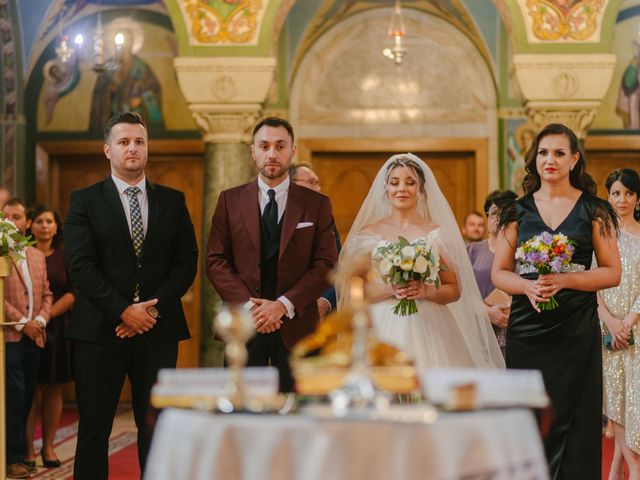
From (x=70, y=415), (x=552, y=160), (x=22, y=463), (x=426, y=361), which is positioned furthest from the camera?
(x=70, y=415)

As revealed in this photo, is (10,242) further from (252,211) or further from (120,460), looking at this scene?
(120,460)

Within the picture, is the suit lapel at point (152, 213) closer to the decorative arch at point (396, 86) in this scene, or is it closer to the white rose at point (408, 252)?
the white rose at point (408, 252)

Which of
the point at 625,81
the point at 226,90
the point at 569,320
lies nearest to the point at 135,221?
the point at 569,320

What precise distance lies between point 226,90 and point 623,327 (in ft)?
15.0

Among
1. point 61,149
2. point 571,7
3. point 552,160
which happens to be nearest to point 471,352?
point 552,160

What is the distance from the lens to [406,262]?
19.4ft

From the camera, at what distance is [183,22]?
10.1 metres

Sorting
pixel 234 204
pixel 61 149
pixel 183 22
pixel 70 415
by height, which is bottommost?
pixel 70 415

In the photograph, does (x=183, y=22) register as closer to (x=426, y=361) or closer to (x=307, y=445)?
(x=426, y=361)

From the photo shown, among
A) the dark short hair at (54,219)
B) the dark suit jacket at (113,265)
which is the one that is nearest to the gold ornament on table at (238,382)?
the dark suit jacket at (113,265)

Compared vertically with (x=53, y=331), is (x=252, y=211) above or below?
above

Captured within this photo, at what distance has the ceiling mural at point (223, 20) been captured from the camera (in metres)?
10.0

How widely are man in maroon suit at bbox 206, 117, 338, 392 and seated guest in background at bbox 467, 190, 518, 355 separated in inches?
68.7

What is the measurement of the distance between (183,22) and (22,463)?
4194 mm
